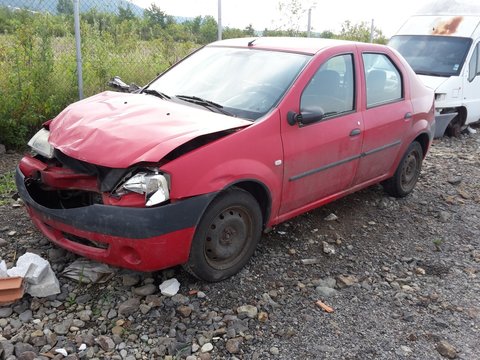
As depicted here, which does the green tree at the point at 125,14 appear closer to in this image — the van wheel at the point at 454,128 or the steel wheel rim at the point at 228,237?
the steel wheel rim at the point at 228,237

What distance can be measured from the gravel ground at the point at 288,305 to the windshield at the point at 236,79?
1.24 metres

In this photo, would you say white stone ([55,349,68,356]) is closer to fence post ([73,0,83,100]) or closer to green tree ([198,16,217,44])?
fence post ([73,0,83,100])

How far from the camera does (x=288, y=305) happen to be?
3443 millimetres

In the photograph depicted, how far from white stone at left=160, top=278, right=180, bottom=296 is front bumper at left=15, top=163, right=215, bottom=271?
26cm

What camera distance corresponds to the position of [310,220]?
475cm

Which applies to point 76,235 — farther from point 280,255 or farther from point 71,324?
point 280,255

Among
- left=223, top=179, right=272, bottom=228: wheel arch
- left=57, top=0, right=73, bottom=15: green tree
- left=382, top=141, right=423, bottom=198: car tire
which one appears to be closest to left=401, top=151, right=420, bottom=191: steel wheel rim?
left=382, top=141, right=423, bottom=198: car tire

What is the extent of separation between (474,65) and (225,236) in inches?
294

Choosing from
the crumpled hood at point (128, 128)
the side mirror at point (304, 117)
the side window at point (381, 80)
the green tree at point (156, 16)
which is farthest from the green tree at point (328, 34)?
the crumpled hood at point (128, 128)

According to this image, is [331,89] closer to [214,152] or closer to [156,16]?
[214,152]

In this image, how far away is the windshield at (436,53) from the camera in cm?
882

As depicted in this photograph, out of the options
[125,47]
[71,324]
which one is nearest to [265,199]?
[71,324]

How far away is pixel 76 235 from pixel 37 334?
2.12ft

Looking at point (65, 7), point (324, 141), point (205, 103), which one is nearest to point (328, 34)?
point (65, 7)
